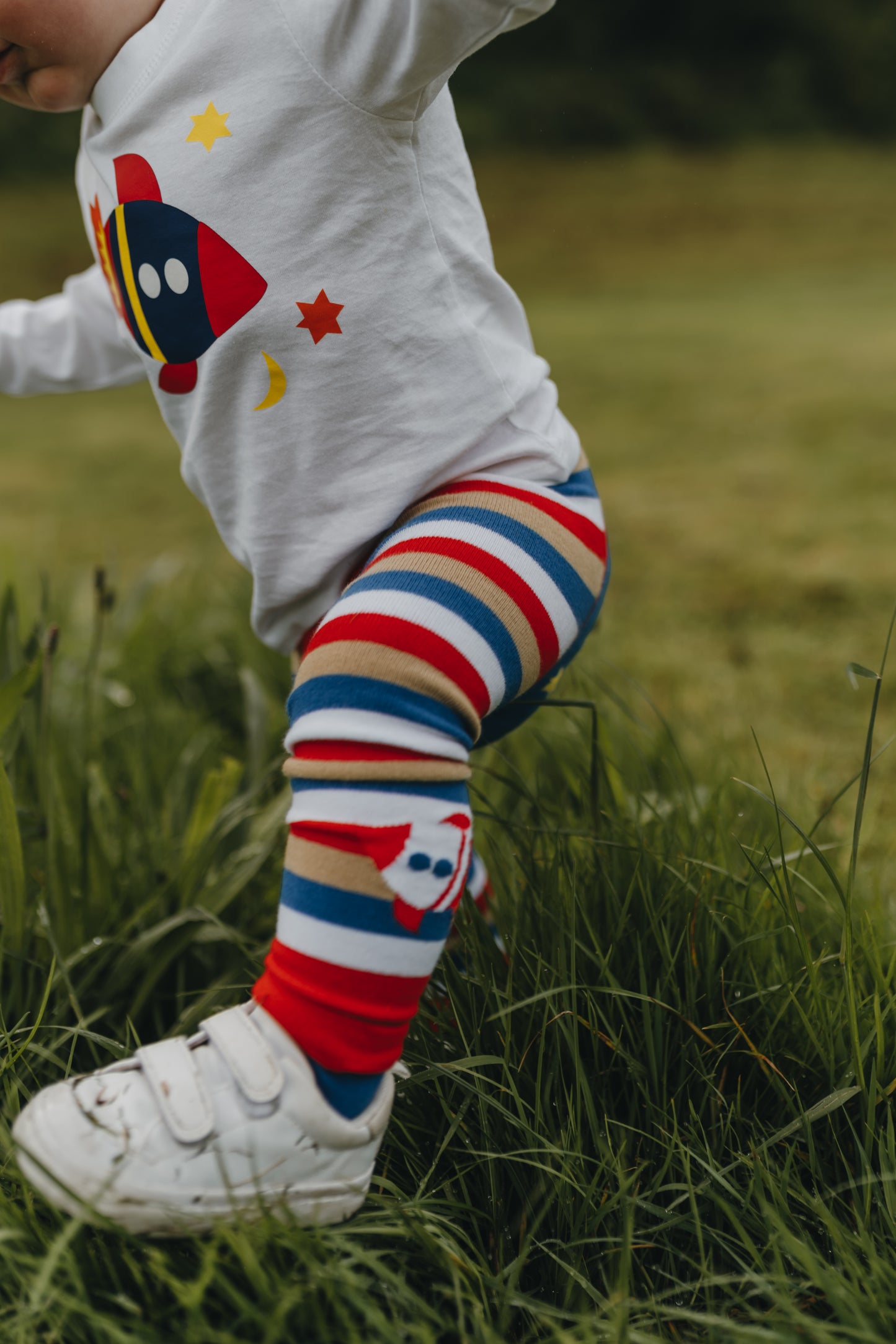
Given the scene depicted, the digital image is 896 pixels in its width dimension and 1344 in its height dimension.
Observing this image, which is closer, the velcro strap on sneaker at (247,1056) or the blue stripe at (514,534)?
the velcro strap on sneaker at (247,1056)

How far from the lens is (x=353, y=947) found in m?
0.69

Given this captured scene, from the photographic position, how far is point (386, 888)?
0.69 metres

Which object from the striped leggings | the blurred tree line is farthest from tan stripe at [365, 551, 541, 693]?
the blurred tree line

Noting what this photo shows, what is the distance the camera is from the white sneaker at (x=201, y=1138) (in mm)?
649

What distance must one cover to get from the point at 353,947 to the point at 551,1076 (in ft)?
0.58

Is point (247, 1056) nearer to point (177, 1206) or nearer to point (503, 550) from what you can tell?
point (177, 1206)

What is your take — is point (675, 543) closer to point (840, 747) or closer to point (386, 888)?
point (840, 747)

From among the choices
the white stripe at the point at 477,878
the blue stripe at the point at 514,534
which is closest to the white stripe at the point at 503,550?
the blue stripe at the point at 514,534

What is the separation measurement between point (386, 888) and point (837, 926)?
1.48 ft

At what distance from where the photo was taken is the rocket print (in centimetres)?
79

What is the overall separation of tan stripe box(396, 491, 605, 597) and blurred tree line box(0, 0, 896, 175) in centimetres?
1274

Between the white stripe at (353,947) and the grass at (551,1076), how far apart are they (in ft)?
0.34

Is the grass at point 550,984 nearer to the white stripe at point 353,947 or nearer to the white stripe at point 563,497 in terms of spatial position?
the white stripe at point 353,947

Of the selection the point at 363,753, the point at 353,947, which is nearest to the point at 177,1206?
the point at 353,947
